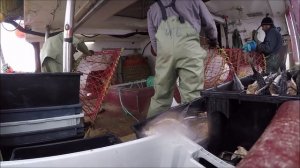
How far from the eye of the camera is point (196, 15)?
1.48 metres

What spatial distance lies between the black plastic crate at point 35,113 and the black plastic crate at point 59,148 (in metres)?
0.17

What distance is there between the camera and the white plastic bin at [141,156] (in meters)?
0.52

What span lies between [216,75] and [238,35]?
5.26 ft

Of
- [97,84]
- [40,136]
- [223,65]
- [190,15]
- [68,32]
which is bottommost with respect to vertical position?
[40,136]

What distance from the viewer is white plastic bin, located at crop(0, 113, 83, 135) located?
0.85 m

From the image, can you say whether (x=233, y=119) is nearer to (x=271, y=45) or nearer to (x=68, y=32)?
(x=68, y=32)

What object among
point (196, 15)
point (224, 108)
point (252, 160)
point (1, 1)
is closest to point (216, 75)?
Result: point (196, 15)

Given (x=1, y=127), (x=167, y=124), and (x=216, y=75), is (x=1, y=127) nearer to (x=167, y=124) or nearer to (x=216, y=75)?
(x=167, y=124)

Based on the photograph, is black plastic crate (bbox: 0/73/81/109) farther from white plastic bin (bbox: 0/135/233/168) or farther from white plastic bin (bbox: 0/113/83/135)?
white plastic bin (bbox: 0/135/233/168)

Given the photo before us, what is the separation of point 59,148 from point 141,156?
0.99 feet

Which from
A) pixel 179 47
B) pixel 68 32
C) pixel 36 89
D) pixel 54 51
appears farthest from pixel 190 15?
pixel 54 51

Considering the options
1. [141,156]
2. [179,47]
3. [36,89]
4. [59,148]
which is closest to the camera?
[141,156]

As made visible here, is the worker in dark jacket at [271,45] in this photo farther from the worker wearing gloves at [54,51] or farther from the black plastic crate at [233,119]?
the black plastic crate at [233,119]

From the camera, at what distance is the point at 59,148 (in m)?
0.75
